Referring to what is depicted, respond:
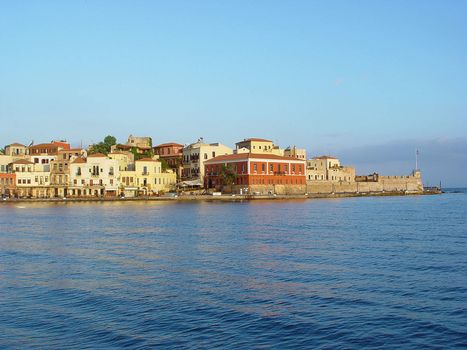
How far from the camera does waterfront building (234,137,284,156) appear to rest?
107m

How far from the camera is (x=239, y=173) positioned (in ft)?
316

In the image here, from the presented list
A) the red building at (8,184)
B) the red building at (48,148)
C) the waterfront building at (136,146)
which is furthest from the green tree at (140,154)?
the red building at (8,184)

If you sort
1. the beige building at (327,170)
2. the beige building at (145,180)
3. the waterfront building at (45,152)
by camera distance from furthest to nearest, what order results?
the beige building at (327,170) < the waterfront building at (45,152) < the beige building at (145,180)

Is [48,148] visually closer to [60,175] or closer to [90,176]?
[60,175]

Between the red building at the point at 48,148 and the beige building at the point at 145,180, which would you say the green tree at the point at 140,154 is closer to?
the beige building at the point at 145,180

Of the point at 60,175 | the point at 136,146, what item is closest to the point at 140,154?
the point at 136,146

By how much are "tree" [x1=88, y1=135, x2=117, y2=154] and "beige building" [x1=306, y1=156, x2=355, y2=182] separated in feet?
131

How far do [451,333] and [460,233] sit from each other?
24.4 meters

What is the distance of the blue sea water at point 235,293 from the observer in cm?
1371

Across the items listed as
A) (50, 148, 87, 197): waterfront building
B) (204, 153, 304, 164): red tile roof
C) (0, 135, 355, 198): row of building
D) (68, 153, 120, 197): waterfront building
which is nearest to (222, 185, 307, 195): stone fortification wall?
(0, 135, 355, 198): row of building

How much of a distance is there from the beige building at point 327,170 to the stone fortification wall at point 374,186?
2.01 metres

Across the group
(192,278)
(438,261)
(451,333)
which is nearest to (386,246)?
(438,261)

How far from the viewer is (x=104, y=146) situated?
363 ft

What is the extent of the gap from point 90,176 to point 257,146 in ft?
106
